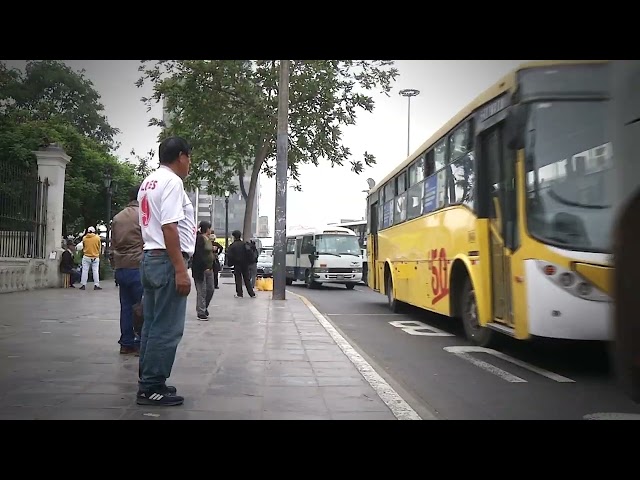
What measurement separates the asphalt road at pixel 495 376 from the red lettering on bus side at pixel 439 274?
68 centimetres

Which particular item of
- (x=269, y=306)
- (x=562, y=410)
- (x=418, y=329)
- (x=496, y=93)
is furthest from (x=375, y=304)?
(x=562, y=410)

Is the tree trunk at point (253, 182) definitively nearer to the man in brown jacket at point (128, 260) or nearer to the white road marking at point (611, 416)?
the man in brown jacket at point (128, 260)

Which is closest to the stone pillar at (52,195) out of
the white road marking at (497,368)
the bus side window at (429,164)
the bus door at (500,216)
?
the bus side window at (429,164)

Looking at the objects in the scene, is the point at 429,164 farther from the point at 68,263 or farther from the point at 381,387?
the point at 68,263

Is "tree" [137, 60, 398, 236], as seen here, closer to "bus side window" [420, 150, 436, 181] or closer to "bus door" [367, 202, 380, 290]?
"bus door" [367, 202, 380, 290]

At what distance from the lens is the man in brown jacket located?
661 cm

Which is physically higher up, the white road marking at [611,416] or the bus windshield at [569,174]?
the bus windshield at [569,174]

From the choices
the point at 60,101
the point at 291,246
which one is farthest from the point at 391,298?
the point at 60,101

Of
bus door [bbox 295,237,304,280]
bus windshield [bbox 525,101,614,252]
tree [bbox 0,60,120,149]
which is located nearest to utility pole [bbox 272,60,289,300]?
bus door [bbox 295,237,304,280]

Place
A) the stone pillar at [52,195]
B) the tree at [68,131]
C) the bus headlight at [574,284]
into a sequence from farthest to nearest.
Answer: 1. the tree at [68,131]
2. the stone pillar at [52,195]
3. the bus headlight at [574,284]

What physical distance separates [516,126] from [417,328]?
5096 mm

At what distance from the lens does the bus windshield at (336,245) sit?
23000 mm
